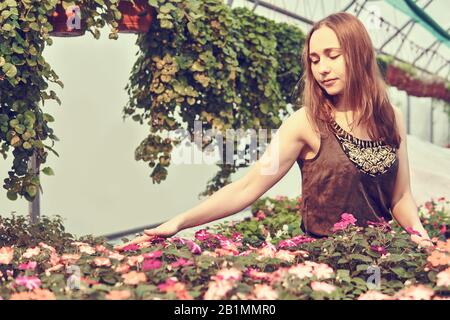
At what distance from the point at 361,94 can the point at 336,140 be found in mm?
140

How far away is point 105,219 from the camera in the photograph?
221 inches

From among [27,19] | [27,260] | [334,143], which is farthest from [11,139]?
[334,143]

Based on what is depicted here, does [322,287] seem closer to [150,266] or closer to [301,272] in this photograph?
[301,272]

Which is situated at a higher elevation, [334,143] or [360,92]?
[360,92]

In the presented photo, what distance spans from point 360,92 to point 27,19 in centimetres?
193

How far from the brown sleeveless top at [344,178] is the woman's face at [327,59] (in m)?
0.11

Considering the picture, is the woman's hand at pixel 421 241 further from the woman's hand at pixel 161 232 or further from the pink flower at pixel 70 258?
the pink flower at pixel 70 258

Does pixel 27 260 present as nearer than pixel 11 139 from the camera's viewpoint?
Yes

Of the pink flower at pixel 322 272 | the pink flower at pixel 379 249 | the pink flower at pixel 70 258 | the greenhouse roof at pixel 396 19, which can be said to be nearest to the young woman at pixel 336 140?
the pink flower at pixel 379 249

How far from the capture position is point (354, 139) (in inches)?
78.2

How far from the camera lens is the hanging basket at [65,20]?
145 inches

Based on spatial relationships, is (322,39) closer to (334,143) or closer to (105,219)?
(334,143)

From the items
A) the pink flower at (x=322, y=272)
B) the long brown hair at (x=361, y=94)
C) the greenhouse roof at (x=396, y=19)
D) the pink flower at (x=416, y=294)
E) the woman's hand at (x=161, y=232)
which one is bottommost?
the pink flower at (x=416, y=294)

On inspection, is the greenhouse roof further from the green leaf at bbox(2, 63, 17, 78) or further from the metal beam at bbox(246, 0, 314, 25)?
the green leaf at bbox(2, 63, 17, 78)
